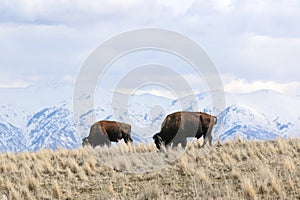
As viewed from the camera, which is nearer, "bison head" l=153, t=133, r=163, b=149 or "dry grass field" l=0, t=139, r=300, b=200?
"dry grass field" l=0, t=139, r=300, b=200

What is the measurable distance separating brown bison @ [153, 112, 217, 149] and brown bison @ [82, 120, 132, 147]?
6595 mm

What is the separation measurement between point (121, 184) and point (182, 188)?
2.07 meters

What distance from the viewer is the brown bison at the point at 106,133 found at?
93.6 ft

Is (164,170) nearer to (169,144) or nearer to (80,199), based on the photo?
(80,199)

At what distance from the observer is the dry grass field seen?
14.6 m

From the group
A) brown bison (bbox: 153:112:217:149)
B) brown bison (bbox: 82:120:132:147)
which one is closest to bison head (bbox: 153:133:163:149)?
brown bison (bbox: 153:112:217:149)

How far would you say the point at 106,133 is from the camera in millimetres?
29359

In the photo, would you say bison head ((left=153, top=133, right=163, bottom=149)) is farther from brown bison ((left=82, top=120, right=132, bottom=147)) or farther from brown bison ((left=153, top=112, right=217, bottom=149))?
brown bison ((left=82, top=120, right=132, bottom=147))

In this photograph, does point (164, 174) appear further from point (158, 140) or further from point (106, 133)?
point (106, 133)

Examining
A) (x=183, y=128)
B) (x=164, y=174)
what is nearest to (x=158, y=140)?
(x=183, y=128)

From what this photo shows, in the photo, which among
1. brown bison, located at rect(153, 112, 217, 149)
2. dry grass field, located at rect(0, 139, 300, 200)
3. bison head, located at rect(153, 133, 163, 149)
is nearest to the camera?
dry grass field, located at rect(0, 139, 300, 200)

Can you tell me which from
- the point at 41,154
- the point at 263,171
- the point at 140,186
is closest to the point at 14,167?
the point at 41,154

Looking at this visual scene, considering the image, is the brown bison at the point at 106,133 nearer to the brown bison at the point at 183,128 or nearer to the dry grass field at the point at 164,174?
the brown bison at the point at 183,128

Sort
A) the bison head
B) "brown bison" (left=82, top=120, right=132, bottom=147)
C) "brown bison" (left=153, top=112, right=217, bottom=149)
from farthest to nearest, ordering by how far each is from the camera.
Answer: "brown bison" (left=82, top=120, right=132, bottom=147) → "brown bison" (left=153, top=112, right=217, bottom=149) → the bison head
